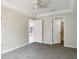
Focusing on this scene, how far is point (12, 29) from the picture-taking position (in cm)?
414

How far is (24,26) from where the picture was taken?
17.3ft

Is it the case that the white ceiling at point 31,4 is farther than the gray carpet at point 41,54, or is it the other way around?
the white ceiling at point 31,4

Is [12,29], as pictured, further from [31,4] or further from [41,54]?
[41,54]

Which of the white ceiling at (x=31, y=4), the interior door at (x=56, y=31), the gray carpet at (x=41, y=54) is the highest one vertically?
the white ceiling at (x=31, y=4)

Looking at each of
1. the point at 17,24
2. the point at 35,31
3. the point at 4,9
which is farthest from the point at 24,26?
the point at 4,9

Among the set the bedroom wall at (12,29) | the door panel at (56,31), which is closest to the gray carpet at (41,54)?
the bedroom wall at (12,29)

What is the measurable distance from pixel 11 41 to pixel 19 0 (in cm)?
228

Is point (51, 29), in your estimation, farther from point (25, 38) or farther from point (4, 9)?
point (4, 9)

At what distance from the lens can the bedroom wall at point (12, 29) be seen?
11.8ft

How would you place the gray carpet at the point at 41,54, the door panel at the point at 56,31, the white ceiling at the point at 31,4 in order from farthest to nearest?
the door panel at the point at 56,31, the white ceiling at the point at 31,4, the gray carpet at the point at 41,54

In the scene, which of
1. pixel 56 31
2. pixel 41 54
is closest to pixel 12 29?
pixel 41 54

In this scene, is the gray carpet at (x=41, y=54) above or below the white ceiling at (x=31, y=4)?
below

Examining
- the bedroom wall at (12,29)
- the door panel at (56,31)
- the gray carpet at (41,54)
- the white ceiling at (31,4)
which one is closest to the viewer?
the gray carpet at (41,54)

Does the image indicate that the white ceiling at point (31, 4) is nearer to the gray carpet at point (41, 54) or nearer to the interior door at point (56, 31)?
the interior door at point (56, 31)
